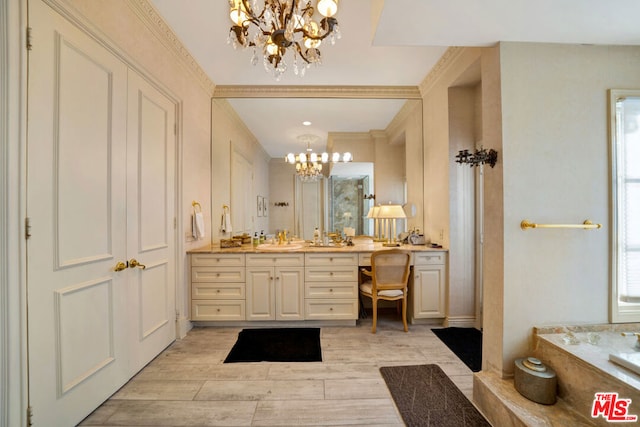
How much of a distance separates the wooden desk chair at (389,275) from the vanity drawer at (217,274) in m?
1.46

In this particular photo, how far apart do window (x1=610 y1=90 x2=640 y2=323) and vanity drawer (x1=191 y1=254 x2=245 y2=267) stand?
10.2ft

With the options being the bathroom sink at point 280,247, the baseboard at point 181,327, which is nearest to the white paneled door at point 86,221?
the baseboard at point 181,327

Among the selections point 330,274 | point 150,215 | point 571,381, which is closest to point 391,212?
point 330,274

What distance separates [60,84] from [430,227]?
352cm

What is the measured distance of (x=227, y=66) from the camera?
297 cm

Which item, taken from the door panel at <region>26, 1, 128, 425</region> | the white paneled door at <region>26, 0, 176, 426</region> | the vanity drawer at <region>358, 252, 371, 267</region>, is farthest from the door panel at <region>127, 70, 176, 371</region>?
the vanity drawer at <region>358, 252, 371, 267</region>

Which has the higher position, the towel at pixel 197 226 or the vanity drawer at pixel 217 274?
the towel at pixel 197 226

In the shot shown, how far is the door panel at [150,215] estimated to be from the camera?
2.02m

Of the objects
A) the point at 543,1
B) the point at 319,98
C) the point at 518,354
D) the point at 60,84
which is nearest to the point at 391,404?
the point at 518,354

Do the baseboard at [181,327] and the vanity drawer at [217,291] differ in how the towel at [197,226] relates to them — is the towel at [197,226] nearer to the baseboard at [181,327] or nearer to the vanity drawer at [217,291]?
the vanity drawer at [217,291]

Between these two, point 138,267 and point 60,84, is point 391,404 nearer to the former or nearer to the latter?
point 138,267

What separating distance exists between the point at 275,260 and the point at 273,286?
0.29 m

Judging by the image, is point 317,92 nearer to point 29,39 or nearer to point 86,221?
point 29,39

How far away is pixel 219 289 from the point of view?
9.67 feet
